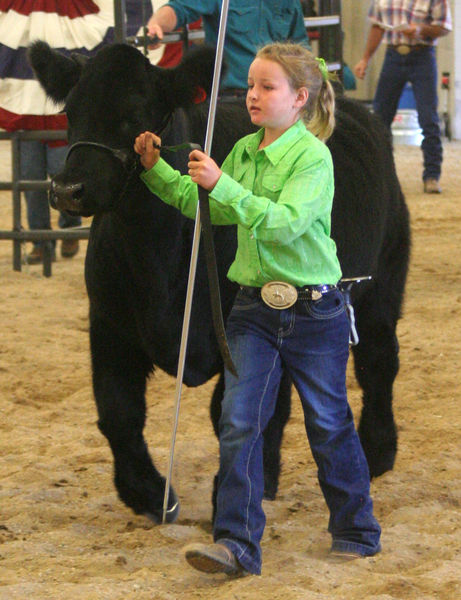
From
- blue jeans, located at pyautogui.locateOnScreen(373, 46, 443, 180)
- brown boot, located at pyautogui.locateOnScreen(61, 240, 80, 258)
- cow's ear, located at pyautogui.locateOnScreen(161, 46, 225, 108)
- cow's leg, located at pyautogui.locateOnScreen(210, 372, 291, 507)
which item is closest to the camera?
cow's ear, located at pyautogui.locateOnScreen(161, 46, 225, 108)

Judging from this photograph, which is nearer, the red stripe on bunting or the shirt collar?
the shirt collar

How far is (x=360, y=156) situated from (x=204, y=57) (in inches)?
35.2

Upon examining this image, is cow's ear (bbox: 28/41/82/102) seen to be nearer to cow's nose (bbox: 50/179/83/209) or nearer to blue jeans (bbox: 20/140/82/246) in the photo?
cow's nose (bbox: 50/179/83/209)

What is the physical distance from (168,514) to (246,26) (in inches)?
129

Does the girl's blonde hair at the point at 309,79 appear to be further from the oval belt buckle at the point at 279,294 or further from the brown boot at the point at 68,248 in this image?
the brown boot at the point at 68,248

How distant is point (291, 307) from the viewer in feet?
9.69

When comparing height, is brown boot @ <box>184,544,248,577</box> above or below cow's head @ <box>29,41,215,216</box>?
below

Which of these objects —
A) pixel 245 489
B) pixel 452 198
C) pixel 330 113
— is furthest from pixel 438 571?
pixel 452 198

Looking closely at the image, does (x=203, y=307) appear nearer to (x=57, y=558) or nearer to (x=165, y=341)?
(x=165, y=341)

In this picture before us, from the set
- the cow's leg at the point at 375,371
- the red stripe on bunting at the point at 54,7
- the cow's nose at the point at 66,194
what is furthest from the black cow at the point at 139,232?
the red stripe on bunting at the point at 54,7

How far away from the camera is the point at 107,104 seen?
3105 mm

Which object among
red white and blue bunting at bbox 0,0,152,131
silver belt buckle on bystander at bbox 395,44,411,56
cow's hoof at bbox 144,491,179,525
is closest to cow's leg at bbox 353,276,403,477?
cow's hoof at bbox 144,491,179,525

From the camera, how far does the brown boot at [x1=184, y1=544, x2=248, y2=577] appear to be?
111 inches

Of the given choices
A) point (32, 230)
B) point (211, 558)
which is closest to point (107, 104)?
point (211, 558)
